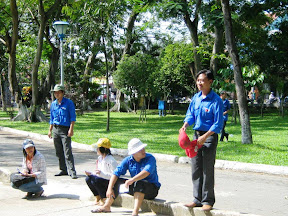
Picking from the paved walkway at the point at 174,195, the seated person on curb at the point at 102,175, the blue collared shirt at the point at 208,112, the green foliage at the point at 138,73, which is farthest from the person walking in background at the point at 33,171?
the green foliage at the point at 138,73

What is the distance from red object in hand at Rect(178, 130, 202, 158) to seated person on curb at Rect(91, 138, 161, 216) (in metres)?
0.64

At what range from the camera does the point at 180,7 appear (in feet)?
54.2

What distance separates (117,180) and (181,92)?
2700 centimetres

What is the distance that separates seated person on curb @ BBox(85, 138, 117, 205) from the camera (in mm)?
6242

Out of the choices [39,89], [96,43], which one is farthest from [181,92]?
[96,43]

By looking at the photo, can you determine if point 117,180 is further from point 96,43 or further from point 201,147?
point 96,43

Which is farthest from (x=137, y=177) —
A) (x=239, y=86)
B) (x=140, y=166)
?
(x=239, y=86)

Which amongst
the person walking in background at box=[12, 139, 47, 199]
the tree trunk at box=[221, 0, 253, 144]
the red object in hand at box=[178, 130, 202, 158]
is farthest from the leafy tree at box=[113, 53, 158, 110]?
the red object in hand at box=[178, 130, 202, 158]

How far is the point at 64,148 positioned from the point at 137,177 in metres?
3.32

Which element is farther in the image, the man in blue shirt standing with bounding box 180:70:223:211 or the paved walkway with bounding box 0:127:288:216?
the paved walkway with bounding box 0:127:288:216

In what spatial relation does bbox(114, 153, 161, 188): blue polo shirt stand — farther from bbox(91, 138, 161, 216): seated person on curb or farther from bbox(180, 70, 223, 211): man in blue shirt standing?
bbox(180, 70, 223, 211): man in blue shirt standing

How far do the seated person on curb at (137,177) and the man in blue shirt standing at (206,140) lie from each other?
0.60m

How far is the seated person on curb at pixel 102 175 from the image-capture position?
6242 millimetres

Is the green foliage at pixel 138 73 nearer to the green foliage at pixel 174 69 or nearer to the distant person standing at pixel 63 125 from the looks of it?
the green foliage at pixel 174 69
